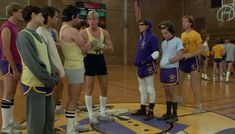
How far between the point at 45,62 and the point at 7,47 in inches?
43.4

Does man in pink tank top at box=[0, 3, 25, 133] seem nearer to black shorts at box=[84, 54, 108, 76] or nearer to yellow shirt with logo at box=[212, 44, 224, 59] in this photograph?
black shorts at box=[84, 54, 108, 76]

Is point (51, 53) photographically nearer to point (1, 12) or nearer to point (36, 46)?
point (36, 46)

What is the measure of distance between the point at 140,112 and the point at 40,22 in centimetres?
251

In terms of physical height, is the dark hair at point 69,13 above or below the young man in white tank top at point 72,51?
above

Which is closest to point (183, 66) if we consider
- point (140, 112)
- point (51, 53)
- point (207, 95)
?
point (140, 112)

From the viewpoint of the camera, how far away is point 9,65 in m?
3.72

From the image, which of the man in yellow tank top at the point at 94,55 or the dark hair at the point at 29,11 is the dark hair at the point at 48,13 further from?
the man in yellow tank top at the point at 94,55

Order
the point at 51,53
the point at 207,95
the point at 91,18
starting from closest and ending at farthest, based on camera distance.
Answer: the point at 51,53 < the point at 91,18 < the point at 207,95

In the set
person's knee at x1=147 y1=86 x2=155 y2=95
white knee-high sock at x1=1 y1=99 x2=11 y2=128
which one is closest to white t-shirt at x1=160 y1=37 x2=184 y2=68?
person's knee at x1=147 y1=86 x2=155 y2=95

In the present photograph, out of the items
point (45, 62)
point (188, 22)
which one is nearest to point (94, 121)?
point (45, 62)

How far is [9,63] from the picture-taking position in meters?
3.68

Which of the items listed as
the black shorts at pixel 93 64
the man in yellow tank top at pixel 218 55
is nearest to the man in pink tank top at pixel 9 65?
the black shorts at pixel 93 64

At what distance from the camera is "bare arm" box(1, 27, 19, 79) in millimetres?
3578

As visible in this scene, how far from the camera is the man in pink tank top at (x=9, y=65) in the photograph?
11.9 feet
